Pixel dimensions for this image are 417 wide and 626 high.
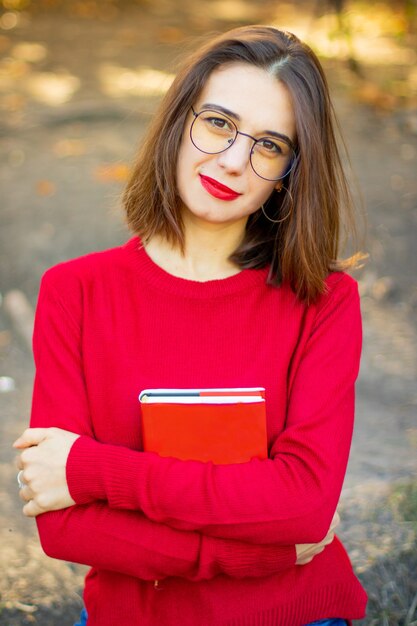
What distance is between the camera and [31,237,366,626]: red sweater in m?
1.81

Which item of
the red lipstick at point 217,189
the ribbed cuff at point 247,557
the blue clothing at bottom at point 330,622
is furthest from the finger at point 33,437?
the blue clothing at bottom at point 330,622

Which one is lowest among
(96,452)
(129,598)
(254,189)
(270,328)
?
(129,598)

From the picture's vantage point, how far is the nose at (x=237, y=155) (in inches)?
74.6

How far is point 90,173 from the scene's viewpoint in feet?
19.4

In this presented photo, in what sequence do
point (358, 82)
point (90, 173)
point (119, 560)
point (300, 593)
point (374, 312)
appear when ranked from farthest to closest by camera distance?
1. point (358, 82)
2. point (90, 173)
3. point (374, 312)
4. point (300, 593)
5. point (119, 560)

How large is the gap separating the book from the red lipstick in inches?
17.5

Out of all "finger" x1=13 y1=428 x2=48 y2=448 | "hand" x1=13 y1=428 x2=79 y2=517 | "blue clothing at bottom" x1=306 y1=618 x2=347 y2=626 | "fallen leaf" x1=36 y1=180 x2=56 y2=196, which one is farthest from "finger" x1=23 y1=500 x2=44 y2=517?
"fallen leaf" x1=36 y1=180 x2=56 y2=196

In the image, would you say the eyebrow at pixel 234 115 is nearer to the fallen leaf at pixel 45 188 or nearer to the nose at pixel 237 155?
the nose at pixel 237 155

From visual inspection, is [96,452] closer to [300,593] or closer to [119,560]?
[119,560]

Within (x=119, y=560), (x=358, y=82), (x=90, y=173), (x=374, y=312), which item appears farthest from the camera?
(x=358, y=82)

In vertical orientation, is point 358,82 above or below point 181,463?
above

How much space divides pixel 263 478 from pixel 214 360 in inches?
12.5

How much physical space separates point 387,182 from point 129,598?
4617 mm

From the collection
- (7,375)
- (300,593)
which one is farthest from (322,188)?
(7,375)
